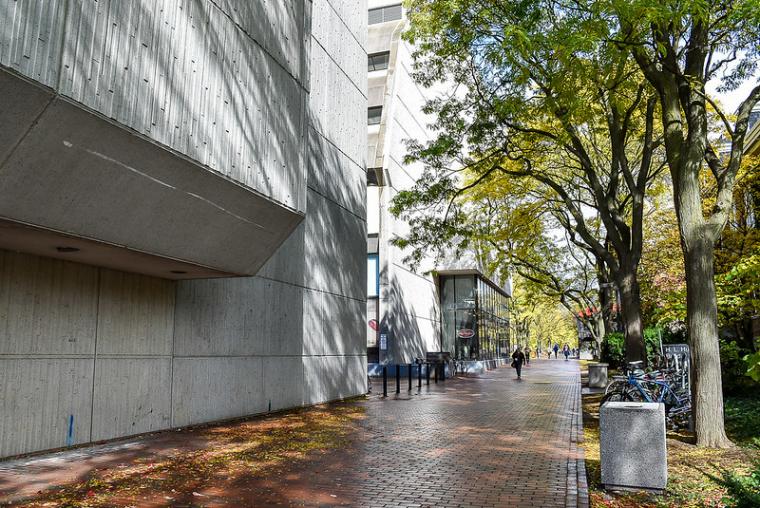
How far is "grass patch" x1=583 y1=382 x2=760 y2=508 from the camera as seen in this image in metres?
6.59

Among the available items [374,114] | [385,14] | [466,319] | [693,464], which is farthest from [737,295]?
[385,14]

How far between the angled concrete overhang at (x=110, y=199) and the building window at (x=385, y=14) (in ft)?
95.3

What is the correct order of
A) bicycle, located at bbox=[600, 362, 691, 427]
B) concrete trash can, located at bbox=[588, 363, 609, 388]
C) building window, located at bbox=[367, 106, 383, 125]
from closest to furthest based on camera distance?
bicycle, located at bbox=[600, 362, 691, 427]
concrete trash can, located at bbox=[588, 363, 609, 388]
building window, located at bbox=[367, 106, 383, 125]

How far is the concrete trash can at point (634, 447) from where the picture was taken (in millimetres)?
6793

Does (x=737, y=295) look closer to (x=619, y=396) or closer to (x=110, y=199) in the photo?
(x=619, y=396)

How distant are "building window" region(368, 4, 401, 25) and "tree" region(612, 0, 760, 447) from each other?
27.5m

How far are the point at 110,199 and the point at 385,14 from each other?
32.7m

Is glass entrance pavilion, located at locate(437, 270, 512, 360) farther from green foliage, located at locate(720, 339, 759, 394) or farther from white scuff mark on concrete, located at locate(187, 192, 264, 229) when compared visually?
white scuff mark on concrete, located at locate(187, 192, 264, 229)

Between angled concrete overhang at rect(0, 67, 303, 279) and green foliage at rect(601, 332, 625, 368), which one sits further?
green foliage at rect(601, 332, 625, 368)

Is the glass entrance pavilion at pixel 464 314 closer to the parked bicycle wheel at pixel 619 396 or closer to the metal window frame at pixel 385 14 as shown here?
the metal window frame at pixel 385 14

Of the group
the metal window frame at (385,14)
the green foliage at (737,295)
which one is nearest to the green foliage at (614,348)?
the green foliage at (737,295)

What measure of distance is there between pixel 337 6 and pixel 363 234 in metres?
7.13

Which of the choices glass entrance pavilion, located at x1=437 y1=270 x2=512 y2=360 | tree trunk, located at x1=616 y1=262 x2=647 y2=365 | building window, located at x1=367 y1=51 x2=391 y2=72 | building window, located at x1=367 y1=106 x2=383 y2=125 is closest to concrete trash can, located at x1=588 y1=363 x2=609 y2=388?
tree trunk, located at x1=616 y1=262 x2=647 y2=365

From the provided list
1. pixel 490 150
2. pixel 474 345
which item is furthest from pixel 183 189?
pixel 474 345
